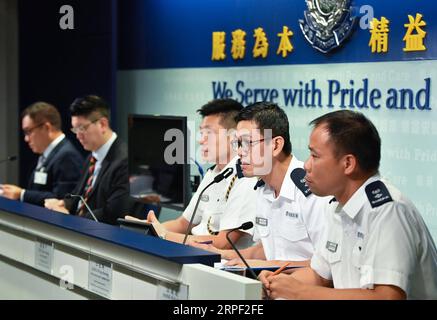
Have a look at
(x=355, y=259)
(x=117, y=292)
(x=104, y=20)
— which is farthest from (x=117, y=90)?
(x=355, y=259)

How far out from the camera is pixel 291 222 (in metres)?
3.53

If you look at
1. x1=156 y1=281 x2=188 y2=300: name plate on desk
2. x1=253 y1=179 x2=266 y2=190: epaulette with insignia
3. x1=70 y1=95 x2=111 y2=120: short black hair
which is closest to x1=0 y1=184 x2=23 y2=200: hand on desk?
x1=70 y1=95 x2=111 y2=120: short black hair

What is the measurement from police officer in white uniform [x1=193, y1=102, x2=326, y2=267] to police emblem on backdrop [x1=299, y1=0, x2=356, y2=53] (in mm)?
1228

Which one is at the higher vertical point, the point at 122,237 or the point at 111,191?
the point at 122,237

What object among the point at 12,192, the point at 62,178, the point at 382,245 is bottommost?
the point at 12,192

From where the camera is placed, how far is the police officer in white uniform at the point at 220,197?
390 cm

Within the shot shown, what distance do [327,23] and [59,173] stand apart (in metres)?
2.24

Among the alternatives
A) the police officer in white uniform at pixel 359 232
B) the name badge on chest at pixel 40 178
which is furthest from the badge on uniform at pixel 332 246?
the name badge on chest at pixel 40 178

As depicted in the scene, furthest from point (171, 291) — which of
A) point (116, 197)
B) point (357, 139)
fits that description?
point (116, 197)

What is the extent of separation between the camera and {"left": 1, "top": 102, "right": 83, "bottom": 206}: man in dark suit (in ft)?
18.5

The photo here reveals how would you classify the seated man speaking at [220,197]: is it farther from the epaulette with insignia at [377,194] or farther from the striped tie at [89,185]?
the epaulette with insignia at [377,194]

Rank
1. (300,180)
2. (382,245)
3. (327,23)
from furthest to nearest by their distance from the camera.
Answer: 1. (327,23)
2. (300,180)
3. (382,245)

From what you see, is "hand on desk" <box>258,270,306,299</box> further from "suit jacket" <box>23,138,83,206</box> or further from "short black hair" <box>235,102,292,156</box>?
"suit jacket" <box>23,138,83,206</box>

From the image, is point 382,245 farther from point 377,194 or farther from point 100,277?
point 100,277
